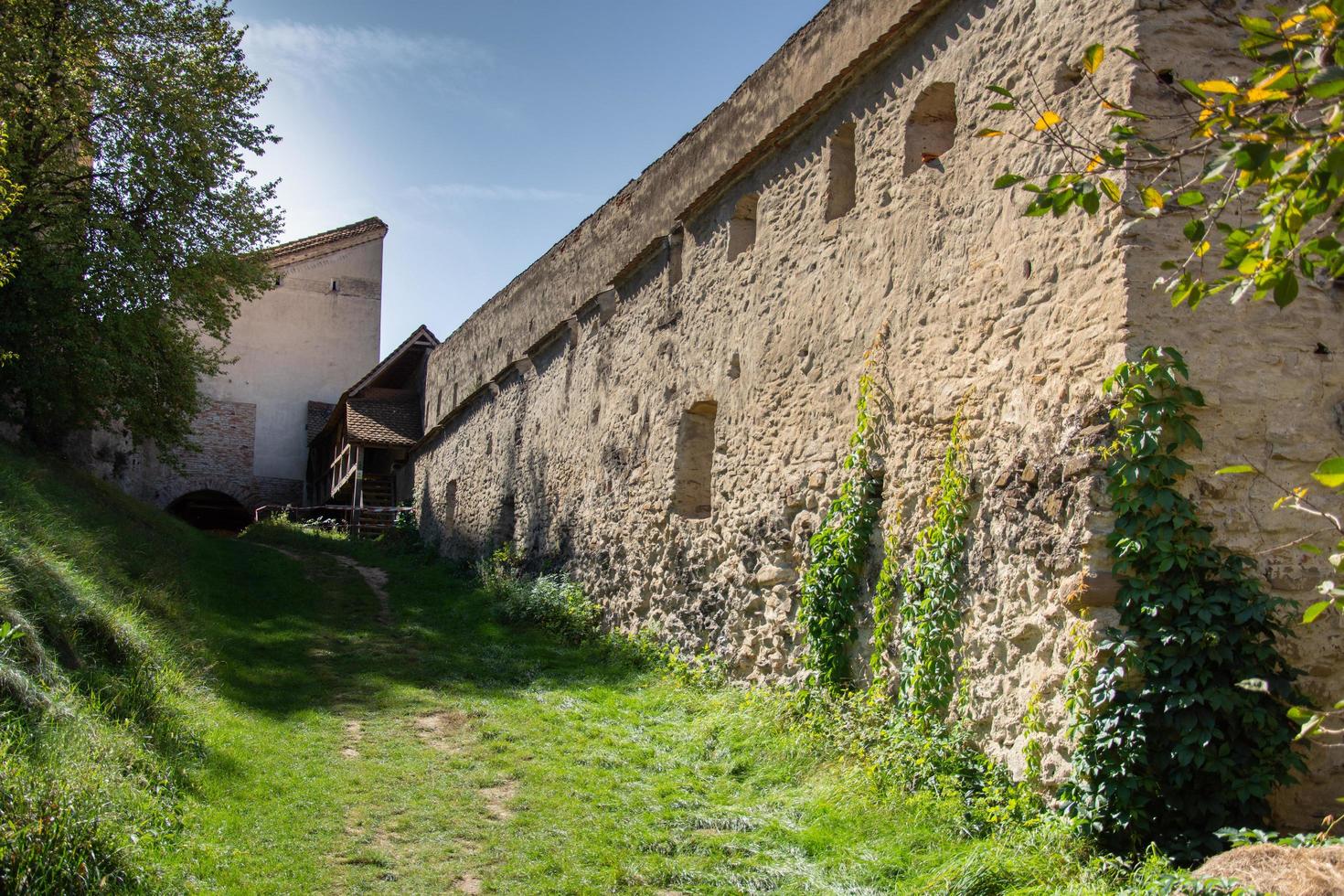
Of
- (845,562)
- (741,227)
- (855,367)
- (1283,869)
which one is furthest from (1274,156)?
(741,227)

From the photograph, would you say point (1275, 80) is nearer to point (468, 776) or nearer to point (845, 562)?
point (845, 562)

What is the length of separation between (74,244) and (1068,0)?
14.7m

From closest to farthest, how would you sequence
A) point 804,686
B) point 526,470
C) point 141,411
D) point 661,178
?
point 804,686 → point 661,178 → point 526,470 → point 141,411

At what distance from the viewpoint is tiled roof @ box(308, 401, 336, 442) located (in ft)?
99.6

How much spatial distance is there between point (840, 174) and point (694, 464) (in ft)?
11.0

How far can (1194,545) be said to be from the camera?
5902mm

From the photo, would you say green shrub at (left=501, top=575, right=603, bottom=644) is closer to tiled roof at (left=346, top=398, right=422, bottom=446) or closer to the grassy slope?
the grassy slope

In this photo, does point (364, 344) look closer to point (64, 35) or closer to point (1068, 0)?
point (64, 35)

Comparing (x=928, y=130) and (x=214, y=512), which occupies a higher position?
(x=928, y=130)

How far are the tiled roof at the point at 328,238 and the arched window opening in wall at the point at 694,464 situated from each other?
70.6 ft

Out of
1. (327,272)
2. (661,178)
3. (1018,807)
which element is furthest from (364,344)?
(1018,807)

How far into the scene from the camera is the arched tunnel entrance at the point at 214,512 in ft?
101

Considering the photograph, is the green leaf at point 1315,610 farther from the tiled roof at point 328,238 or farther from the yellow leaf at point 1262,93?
the tiled roof at point 328,238

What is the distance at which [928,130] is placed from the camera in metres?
8.39
